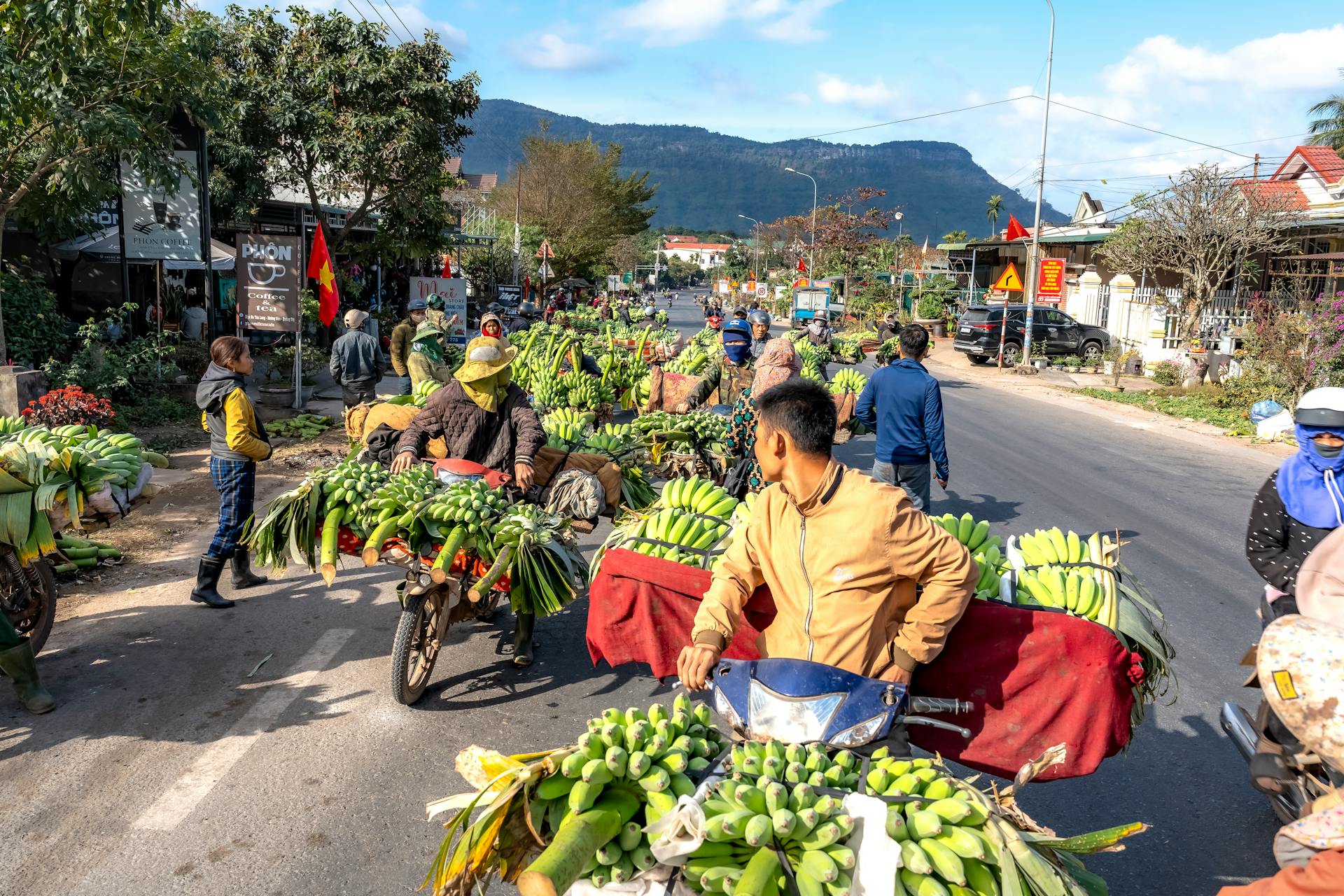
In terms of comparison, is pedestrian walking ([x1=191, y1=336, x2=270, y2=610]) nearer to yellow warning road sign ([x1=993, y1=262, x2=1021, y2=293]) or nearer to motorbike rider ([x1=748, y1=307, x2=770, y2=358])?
motorbike rider ([x1=748, y1=307, x2=770, y2=358])

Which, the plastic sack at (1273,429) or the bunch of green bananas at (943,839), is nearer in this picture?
the bunch of green bananas at (943,839)

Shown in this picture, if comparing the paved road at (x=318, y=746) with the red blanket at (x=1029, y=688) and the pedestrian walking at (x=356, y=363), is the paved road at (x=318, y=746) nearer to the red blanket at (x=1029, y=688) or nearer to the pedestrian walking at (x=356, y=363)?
the red blanket at (x=1029, y=688)

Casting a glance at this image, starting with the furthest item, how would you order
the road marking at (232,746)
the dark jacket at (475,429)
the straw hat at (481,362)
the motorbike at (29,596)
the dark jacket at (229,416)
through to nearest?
the dark jacket at (229,416)
the dark jacket at (475,429)
the straw hat at (481,362)
the motorbike at (29,596)
the road marking at (232,746)

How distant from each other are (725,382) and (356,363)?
5015mm

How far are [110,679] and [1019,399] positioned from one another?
19232 millimetres

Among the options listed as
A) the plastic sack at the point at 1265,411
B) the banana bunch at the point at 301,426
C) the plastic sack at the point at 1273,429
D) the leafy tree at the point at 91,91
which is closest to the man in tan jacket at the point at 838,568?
the plastic sack at the point at 1265,411

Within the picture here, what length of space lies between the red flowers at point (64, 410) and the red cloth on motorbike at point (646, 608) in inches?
339

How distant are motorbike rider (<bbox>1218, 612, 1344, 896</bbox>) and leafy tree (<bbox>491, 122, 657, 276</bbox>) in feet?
141

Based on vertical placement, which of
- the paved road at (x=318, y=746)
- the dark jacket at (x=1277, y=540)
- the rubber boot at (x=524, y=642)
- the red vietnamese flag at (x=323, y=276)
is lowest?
the paved road at (x=318, y=746)

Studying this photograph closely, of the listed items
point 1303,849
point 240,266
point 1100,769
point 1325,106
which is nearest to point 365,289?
point 240,266

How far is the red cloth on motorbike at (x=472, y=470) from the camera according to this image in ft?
18.2

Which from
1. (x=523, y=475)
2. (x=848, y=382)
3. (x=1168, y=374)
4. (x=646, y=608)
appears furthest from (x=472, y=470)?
(x=1168, y=374)

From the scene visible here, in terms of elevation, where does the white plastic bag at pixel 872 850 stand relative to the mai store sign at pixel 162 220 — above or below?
below

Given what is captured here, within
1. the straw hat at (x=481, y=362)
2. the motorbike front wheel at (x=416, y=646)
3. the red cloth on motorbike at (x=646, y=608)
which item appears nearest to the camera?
the red cloth on motorbike at (x=646, y=608)
